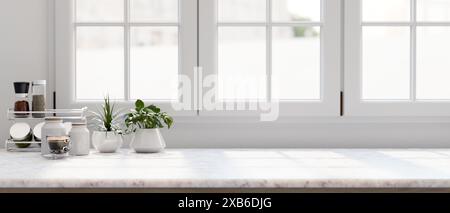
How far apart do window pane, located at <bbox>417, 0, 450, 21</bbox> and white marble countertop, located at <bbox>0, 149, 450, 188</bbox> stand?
32.1 inches

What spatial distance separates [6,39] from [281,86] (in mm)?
1459

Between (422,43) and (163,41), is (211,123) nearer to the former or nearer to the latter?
(422,43)

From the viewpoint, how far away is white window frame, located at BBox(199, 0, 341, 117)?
2717mm

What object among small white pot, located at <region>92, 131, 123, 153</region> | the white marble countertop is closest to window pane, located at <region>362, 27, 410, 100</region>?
the white marble countertop

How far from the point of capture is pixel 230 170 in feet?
6.38

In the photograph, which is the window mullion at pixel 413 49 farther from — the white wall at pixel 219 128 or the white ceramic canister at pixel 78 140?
the white ceramic canister at pixel 78 140

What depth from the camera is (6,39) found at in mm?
2711

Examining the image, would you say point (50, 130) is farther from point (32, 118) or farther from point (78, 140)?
point (32, 118)

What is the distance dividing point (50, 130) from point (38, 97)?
306mm

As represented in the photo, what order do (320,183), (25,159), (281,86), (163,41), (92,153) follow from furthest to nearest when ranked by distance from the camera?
(163,41) → (281,86) → (92,153) → (25,159) → (320,183)

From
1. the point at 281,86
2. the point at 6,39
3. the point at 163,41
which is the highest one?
the point at 163,41

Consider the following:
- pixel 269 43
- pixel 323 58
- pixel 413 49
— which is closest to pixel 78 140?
pixel 269 43

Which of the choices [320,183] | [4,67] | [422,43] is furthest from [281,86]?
[4,67]
